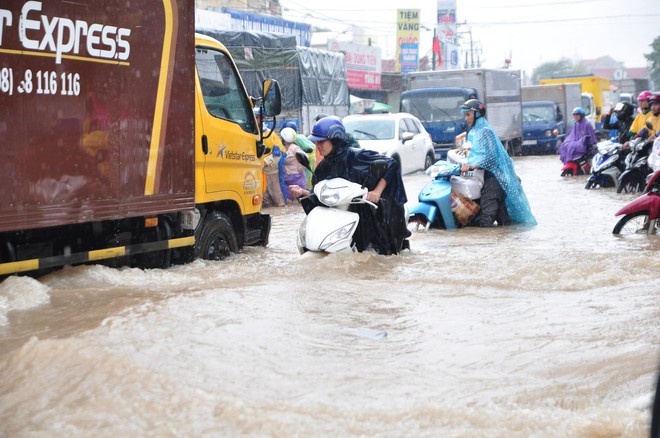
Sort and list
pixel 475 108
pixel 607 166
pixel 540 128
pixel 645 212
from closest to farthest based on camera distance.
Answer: pixel 645 212
pixel 475 108
pixel 607 166
pixel 540 128

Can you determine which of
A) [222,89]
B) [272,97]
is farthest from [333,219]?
[222,89]

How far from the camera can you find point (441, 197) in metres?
11.9

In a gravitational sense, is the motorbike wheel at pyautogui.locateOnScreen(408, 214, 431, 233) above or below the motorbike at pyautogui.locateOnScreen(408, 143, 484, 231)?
below

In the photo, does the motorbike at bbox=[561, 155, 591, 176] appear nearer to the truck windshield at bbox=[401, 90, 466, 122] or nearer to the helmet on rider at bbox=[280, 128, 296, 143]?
the truck windshield at bbox=[401, 90, 466, 122]

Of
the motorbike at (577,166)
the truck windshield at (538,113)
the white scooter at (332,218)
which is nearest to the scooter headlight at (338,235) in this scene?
the white scooter at (332,218)

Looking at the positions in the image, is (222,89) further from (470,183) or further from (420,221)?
(470,183)

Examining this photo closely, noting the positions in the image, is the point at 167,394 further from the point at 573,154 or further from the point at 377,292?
the point at 573,154

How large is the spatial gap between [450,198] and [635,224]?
2.32 m

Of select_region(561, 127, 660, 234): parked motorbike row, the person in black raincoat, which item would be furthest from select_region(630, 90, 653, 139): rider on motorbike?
the person in black raincoat

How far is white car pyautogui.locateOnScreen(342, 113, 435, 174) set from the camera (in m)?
19.8

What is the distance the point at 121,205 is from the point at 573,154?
16.7m

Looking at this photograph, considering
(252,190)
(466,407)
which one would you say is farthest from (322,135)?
(466,407)

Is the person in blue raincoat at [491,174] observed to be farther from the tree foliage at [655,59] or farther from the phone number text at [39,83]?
the tree foliage at [655,59]

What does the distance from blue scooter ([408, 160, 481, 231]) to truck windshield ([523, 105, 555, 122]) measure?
2239 centimetres
